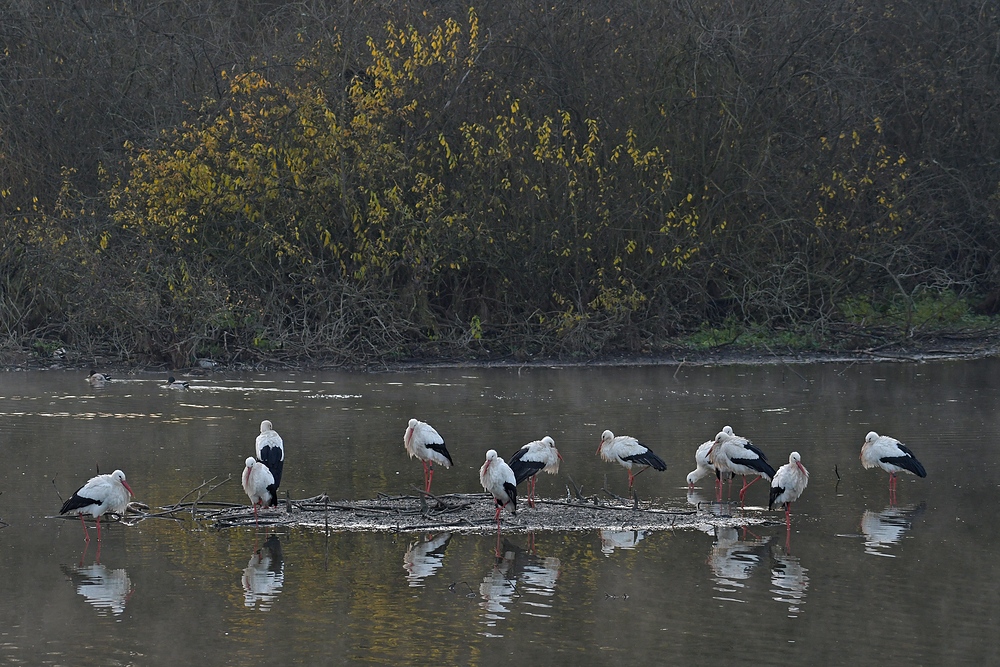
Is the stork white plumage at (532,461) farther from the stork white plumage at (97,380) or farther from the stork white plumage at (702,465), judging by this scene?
the stork white plumage at (97,380)

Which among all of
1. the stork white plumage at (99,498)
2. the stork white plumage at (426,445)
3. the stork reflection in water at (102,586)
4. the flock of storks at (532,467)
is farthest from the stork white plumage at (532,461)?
the stork reflection in water at (102,586)

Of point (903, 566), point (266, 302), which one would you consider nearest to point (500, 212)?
point (266, 302)

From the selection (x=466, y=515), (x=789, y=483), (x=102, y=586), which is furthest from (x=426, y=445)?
(x=102, y=586)

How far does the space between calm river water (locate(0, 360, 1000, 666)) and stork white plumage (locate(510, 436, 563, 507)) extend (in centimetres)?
56

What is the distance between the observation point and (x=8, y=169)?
1047 inches

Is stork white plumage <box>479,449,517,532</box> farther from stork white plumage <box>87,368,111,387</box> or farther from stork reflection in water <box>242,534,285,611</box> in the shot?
stork white plumage <box>87,368,111,387</box>

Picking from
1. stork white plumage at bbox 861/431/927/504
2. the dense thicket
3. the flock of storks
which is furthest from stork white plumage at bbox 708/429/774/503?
the dense thicket

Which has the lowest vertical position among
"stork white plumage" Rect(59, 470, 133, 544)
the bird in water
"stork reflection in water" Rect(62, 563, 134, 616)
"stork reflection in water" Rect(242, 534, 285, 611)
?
"stork reflection in water" Rect(62, 563, 134, 616)

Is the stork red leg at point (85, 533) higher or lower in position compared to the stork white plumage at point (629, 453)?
lower

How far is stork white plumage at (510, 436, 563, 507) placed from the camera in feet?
42.3

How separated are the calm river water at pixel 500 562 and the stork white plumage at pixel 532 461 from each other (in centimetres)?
56

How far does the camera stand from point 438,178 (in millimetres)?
25781

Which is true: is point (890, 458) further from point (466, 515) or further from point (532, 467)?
point (466, 515)

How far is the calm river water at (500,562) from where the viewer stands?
870 centimetres
